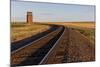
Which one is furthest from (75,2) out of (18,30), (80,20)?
(18,30)

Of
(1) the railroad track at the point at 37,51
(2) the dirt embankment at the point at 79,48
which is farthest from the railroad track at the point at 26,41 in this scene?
(2) the dirt embankment at the point at 79,48

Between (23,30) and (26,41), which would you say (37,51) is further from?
(23,30)

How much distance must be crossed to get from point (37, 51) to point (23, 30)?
34cm

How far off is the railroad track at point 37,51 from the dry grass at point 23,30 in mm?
125

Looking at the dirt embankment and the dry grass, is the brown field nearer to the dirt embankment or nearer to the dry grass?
the dirt embankment

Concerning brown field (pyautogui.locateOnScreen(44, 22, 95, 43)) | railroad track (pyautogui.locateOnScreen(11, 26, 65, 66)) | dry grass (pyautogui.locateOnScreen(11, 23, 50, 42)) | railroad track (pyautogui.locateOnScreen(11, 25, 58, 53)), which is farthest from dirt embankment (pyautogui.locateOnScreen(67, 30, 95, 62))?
dry grass (pyautogui.locateOnScreen(11, 23, 50, 42))

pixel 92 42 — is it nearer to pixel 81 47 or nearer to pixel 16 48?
pixel 81 47

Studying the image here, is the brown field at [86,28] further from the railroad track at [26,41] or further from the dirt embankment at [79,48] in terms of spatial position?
the railroad track at [26,41]

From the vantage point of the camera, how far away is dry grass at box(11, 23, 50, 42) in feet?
8.52

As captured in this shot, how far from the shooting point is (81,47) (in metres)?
2.98

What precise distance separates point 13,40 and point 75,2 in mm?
1081

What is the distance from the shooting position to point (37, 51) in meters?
2.72

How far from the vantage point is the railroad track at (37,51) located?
8.60 ft

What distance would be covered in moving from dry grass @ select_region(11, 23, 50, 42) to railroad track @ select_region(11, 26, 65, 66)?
0.41ft
